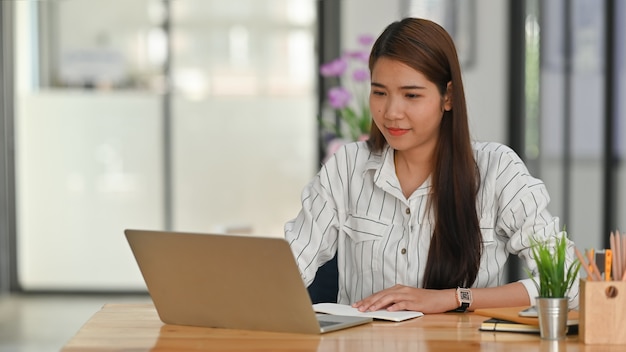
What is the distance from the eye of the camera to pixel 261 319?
5.97 feet

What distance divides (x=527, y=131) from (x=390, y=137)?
346 cm

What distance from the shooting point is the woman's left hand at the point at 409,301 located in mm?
2024

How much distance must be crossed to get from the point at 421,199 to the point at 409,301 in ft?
1.22

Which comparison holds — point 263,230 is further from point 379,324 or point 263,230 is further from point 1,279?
point 379,324

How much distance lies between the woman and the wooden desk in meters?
0.28

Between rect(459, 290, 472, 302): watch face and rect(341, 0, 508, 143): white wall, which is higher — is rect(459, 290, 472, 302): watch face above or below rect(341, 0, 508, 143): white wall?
below

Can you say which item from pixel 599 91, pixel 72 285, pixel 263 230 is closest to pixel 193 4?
pixel 263 230

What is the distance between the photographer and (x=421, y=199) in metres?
2.35

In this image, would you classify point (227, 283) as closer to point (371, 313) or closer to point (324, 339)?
point (324, 339)

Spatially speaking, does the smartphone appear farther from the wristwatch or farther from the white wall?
the white wall

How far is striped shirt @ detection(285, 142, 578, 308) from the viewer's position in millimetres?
2293

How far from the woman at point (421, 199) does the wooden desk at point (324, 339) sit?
0.91ft

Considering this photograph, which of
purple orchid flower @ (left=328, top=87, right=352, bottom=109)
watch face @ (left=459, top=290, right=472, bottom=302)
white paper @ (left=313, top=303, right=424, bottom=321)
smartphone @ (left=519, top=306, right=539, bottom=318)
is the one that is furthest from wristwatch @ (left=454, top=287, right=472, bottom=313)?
purple orchid flower @ (left=328, top=87, right=352, bottom=109)

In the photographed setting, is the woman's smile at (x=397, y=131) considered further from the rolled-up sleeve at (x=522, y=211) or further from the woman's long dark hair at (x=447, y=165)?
the rolled-up sleeve at (x=522, y=211)
